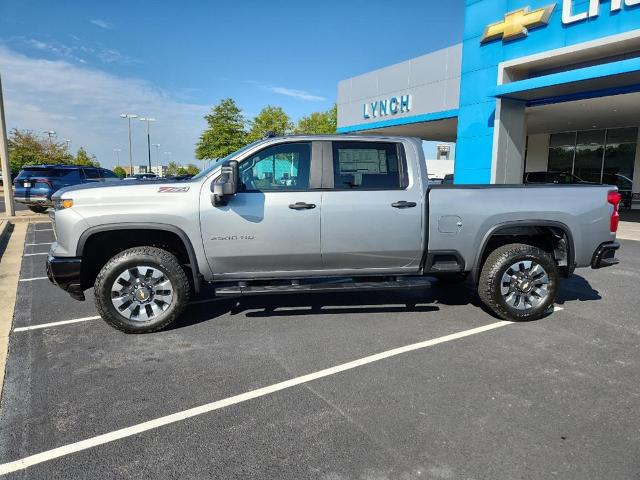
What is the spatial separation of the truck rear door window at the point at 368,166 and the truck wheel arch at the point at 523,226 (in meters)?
1.09

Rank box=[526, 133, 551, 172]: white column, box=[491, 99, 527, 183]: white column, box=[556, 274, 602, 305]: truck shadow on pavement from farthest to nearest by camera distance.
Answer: box=[526, 133, 551, 172]: white column
box=[491, 99, 527, 183]: white column
box=[556, 274, 602, 305]: truck shadow on pavement

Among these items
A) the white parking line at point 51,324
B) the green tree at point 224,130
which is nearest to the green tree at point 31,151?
the green tree at point 224,130

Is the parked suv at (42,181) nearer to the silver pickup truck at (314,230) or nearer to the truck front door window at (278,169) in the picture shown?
the silver pickup truck at (314,230)

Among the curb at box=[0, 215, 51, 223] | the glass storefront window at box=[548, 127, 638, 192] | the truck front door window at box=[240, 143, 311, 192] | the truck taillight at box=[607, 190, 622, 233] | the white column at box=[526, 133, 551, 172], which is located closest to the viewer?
the truck front door window at box=[240, 143, 311, 192]

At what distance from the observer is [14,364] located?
3.87 meters

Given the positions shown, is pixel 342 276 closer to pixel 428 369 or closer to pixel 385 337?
pixel 385 337

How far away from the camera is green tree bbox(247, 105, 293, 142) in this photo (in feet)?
152

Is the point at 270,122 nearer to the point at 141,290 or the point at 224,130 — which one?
the point at 224,130

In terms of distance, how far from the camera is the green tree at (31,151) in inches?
1802

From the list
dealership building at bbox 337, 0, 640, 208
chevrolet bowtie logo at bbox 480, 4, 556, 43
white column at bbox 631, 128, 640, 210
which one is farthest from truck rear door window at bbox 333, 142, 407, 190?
white column at bbox 631, 128, 640, 210

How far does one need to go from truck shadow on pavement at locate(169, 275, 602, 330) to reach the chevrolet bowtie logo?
1030 centimetres

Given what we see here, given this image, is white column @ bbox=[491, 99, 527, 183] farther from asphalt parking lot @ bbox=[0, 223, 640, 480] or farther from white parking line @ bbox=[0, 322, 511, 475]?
white parking line @ bbox=[0, 322, 511, 475]

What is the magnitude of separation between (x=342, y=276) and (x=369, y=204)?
834 mm

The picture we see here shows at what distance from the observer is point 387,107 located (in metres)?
22.9
